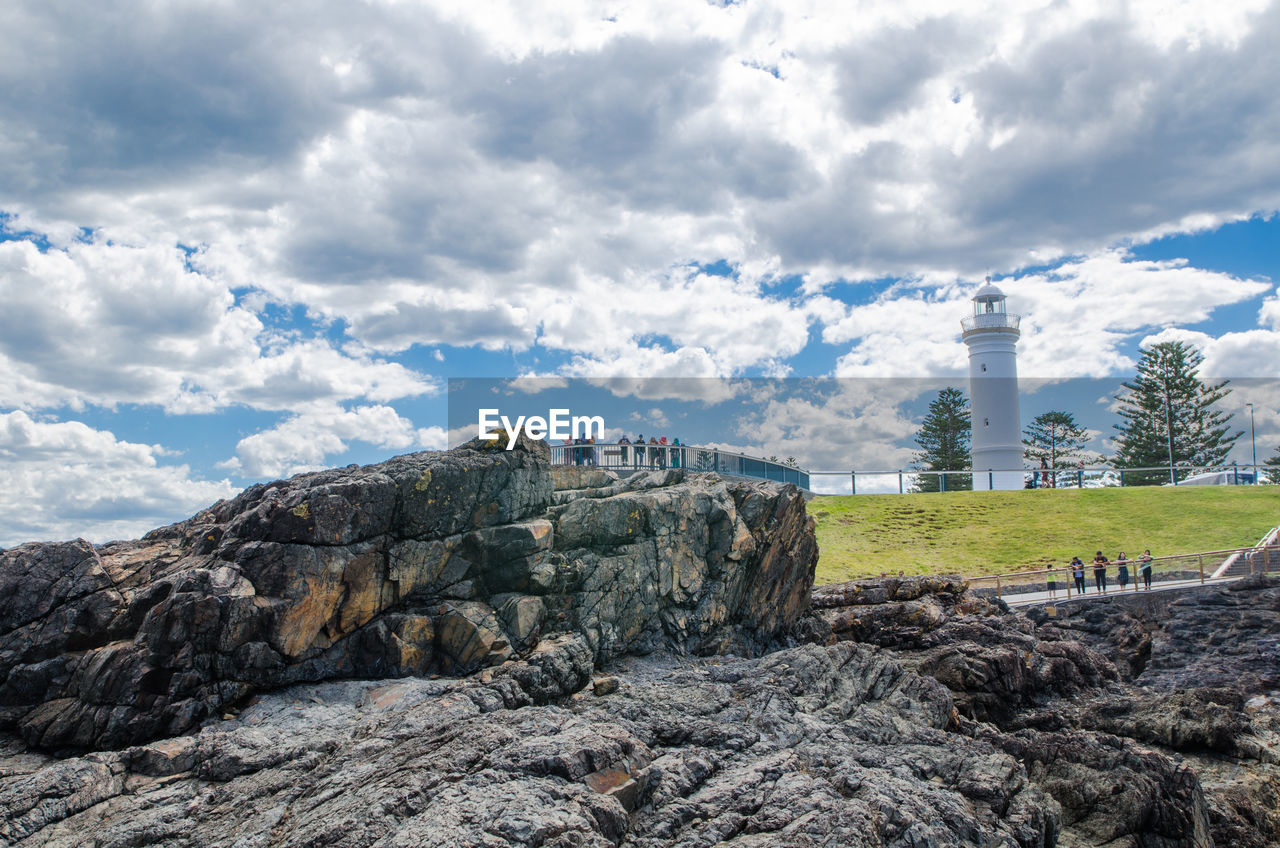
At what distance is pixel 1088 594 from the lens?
33.5m

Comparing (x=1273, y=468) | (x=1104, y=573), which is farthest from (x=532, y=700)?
(x=1273, y=468)

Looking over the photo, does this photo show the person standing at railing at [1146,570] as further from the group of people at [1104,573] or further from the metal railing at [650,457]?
the metal railing at [650,457]

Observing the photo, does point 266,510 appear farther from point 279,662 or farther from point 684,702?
point 684,702

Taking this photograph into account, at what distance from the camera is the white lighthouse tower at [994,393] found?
59125mm

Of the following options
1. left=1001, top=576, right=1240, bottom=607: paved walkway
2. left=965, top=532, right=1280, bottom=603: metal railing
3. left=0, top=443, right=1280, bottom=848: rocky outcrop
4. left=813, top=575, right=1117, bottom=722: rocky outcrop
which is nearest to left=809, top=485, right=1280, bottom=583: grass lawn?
left=965, top=532, right=1280, bottom=603: metal railing

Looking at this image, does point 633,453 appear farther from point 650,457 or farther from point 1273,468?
point 1273,468

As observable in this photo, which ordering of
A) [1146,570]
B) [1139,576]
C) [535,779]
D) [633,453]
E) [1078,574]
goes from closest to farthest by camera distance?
[535,779] → [633,453] → [1146,570] → [1078,574] → [1139,576]

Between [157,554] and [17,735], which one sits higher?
[157,554]

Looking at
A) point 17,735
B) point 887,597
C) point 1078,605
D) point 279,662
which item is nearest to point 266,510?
point 279,662

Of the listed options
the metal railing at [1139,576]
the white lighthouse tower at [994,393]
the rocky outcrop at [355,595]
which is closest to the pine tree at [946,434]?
the white lighthouse tower at [994,393]

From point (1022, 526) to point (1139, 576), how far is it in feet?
29.3

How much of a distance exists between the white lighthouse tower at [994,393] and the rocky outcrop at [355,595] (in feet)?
147

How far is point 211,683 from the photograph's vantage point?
45.8 ft

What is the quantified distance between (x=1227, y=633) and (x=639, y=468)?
2145 centimetres
